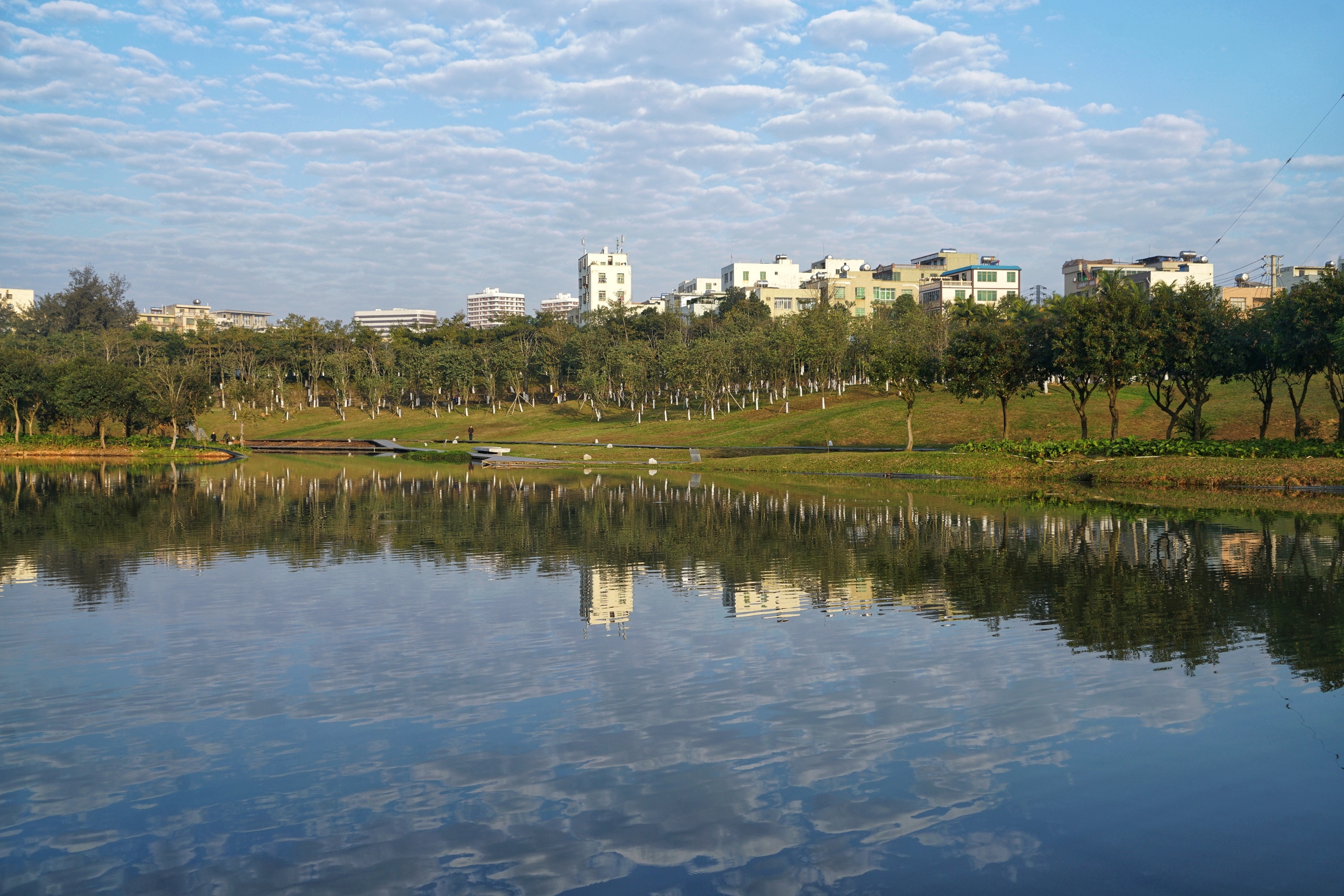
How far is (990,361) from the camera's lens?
5950 cm

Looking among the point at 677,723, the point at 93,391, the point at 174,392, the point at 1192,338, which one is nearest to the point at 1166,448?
the point at 1192,338

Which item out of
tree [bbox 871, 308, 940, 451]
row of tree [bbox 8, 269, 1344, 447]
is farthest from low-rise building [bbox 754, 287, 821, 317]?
tree [bbox 871, 308, 940, 451]

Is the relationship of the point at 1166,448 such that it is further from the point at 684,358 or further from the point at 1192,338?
the point at 684,358

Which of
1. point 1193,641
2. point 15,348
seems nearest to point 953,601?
point 1193,641

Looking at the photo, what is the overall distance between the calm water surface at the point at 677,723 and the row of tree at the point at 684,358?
1268 inches

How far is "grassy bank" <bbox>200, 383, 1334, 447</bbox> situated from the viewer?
71125mm

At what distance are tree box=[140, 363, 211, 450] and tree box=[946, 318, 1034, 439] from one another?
6736 cm

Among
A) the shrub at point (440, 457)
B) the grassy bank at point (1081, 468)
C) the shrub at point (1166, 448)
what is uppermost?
the shrub at point (1166, 448)

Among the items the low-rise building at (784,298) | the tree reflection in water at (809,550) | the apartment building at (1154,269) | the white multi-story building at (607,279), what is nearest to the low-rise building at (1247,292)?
the apartment building at (1154,269)

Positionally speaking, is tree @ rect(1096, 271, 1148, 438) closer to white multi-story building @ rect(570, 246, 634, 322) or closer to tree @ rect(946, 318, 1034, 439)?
tree @ rect(946, 318, 1034, 439)

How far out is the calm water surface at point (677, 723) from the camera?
8984 mm

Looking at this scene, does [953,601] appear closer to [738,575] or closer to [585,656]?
[738,575]

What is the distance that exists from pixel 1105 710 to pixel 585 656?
25.5 ft

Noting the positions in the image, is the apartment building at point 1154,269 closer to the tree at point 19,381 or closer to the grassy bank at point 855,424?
the grassy bank at point 855,424
